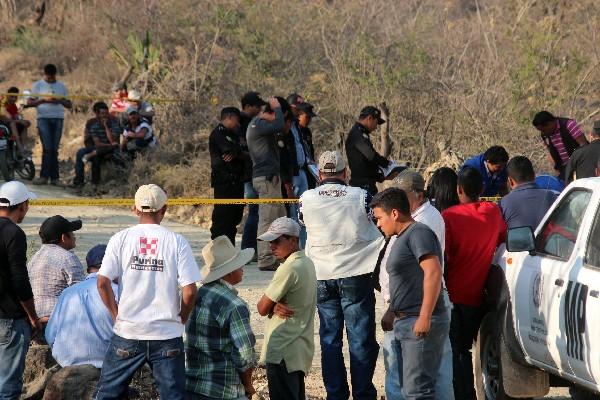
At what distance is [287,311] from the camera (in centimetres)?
766

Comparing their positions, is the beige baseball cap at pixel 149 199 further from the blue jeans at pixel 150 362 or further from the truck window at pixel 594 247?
the truck window at pixel 594 247

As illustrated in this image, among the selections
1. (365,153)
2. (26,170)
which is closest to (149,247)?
(365,153)

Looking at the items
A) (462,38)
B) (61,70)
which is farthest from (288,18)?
(61,70)

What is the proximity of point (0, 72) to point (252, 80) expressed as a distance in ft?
37.5

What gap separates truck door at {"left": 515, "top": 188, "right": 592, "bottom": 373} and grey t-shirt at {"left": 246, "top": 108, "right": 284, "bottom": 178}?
5020 mm

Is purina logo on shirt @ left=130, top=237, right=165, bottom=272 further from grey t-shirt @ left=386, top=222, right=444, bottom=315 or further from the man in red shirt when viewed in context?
the man in red shirt

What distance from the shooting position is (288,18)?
21.0 meters

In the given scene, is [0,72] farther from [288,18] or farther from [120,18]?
[288,18]

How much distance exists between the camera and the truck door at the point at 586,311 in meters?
6.93

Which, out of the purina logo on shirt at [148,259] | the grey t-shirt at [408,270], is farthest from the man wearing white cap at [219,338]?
the grey t-shirt at [408,270]

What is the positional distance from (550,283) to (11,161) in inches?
499

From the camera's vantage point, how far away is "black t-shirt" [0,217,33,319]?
764cm

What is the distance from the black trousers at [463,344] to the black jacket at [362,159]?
385 cm

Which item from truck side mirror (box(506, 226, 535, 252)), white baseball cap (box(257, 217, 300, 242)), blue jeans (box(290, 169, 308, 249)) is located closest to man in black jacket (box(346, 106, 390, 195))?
blue jeans (box(290, 169, 308, 249))
